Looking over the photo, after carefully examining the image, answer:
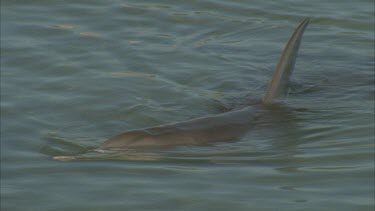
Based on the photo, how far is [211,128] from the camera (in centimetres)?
686

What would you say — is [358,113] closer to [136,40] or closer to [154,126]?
[154,126]

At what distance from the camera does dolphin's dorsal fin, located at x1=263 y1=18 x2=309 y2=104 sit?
7168 millimetres

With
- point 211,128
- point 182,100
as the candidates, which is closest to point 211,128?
point 211,128

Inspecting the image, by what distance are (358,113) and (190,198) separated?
2.29 m

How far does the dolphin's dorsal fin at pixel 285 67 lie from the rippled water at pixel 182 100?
15cm

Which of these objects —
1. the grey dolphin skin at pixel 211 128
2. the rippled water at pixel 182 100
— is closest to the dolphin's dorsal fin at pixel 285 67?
the grey dolphin skin at pixel 211 128

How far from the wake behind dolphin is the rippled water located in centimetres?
8

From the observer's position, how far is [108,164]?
6379mm

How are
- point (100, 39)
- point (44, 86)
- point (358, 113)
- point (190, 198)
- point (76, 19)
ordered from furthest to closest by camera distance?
1. point (76, 19)
2. point (100, 39)
3. point (44, 86)
4. point (358, 113)
5. point (190, 198)

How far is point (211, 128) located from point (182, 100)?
115 cm

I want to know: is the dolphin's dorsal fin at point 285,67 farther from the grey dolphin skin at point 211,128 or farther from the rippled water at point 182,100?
the rippled water at point 182,100

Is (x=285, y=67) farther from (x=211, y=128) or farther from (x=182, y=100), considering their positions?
(x=182, y=100)

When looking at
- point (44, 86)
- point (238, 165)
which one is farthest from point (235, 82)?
point (238, 165)

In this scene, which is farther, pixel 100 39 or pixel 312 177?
pixel 100 39
